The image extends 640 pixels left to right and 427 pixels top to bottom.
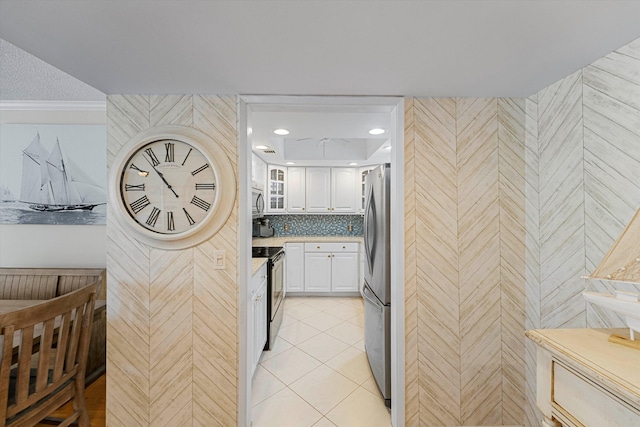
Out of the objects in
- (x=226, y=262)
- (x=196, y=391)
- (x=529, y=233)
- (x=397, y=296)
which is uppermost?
(x=529, y=233)

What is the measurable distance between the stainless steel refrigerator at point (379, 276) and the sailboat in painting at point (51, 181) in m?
2.83

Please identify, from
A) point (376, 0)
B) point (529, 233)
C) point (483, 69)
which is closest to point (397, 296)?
point (529, 233)

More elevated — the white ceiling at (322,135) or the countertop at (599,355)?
the white ceiling at (322,135)

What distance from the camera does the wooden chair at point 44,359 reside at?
1.23 meters

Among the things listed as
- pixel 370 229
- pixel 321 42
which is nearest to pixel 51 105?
pixel 321 42

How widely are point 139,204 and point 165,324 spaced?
2.52 ft

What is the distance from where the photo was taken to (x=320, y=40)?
3.81ft

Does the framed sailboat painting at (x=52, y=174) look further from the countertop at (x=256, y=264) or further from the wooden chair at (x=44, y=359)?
the countertop at (x=256, y=264)

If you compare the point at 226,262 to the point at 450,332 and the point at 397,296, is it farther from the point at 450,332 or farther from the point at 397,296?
the point at 450,332

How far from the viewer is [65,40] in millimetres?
1168

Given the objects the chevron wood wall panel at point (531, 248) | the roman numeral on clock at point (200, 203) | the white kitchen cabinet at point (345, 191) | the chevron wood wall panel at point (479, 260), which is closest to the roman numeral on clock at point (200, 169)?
the roman numeral on clock at point (200, 203)

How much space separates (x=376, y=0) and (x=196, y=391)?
2212 millimetres

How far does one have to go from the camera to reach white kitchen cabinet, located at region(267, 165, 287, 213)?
464 centimetres

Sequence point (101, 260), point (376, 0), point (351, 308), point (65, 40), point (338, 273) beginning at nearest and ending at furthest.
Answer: point (376, 0)
point (65, 40)
point (101, 260)
point (351, 308)
point (338, 273)
